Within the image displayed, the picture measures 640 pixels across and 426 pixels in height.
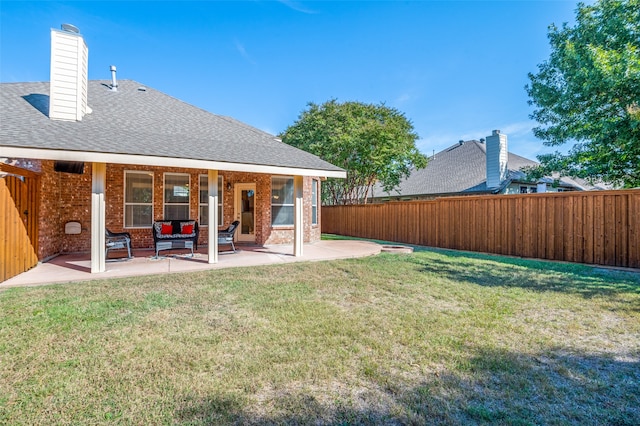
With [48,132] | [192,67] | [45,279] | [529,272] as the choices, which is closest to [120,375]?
[45,279]

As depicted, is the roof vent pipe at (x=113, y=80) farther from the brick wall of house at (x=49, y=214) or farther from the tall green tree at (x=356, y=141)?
the tall green tree at (x=356, y=141)

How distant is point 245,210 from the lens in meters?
12.0

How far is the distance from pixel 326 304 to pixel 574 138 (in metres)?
13.5

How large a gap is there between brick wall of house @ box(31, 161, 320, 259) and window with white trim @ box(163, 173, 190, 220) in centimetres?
15

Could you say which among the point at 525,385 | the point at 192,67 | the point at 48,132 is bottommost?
the point at 525,385

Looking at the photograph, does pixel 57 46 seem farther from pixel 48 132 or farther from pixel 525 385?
pixel 525 385

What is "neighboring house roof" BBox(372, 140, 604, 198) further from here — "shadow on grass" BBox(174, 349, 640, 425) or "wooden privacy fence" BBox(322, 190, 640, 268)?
"shadow on grass" BBox(174, 349, 640, 425)

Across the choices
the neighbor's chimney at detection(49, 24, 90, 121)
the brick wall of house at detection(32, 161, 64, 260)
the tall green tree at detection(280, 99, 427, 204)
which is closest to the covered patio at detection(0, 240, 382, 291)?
the brick wall of house at detection(32, 161, 64, 260)

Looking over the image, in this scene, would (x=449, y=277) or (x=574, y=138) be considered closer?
(x=449, y=277)

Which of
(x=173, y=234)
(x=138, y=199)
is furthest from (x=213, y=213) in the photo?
(x=138, y=199)

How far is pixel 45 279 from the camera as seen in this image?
19.6ft

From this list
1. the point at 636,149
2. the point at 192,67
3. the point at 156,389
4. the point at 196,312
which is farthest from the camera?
the point at 192,67

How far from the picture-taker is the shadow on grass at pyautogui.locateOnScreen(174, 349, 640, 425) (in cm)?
217

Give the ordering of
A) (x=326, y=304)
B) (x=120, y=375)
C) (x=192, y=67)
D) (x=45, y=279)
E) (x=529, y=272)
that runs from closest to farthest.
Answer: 1. (x=120, y=375)
2. (x=326, y=304)
3. (x=45, y=279)
4. (x=529, y=272)
5. (x=192, y=67)
